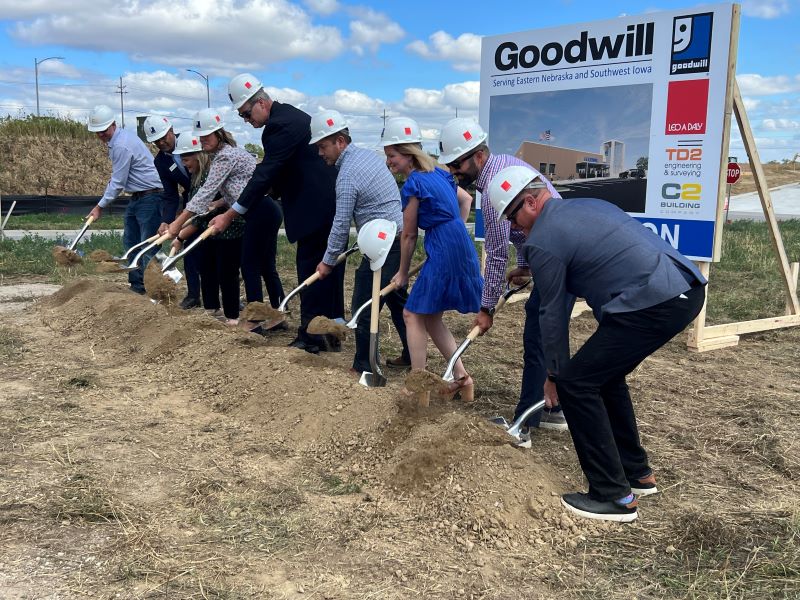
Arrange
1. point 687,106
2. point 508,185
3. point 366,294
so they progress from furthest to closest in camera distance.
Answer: point 687,106, point 366,294, point 508,185

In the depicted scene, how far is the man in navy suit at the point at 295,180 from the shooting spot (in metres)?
5.63

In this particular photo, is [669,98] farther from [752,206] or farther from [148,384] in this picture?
[752,206]

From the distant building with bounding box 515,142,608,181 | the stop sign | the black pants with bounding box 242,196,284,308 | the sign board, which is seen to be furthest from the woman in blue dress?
the stop sign

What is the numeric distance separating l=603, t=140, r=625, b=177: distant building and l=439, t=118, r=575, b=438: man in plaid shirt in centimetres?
323

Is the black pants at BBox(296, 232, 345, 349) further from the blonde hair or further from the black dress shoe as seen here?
the black dress shoe

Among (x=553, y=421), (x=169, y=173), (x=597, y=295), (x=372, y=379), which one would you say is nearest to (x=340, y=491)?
(x=372, y=379)

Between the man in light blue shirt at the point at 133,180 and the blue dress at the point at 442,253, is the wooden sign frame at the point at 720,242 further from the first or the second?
the man in light blue shirt at the point at 133,180

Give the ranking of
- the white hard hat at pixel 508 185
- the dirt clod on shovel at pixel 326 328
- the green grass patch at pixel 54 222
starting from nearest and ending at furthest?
the white hard hat at pixel 508 185 < the dirt clod on shovel at pixel 326 328 < the green grass patch at pixel 54 222

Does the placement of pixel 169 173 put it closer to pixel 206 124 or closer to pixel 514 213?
pixel 206 124

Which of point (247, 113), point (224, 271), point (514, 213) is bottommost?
point (224, 271)

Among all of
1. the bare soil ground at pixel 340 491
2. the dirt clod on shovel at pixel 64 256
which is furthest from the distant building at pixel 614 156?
the dirt clod on shovel at pixel 64 256

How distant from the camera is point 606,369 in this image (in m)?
3.15

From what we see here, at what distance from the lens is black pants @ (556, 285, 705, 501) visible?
3.08 meters

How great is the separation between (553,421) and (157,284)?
3.82m
